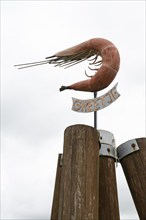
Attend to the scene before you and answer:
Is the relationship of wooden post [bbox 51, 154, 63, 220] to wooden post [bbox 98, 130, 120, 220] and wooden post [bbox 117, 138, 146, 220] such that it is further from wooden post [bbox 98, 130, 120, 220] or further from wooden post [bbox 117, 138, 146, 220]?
wooden post [bbox 117, 138, 146, 220]

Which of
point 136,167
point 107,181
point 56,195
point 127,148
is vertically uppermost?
point 127,148

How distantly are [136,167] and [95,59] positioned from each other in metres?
1.51

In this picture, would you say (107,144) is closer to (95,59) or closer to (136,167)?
(136,167)

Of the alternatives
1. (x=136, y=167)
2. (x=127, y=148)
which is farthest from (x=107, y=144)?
(x=136, y=167)

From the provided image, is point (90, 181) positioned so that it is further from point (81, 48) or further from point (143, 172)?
point (81, 48)

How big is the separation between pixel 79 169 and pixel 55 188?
101 cm

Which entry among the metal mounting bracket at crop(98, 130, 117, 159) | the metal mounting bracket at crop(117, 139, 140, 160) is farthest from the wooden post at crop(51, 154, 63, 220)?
the metal mounting bracket at crop(117, 139, 140, 160)

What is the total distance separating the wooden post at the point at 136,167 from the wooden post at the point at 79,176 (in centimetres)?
54

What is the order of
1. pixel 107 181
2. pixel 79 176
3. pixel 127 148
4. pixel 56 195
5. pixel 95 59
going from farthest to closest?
pixel 95 59
pixel 56 195
pixel 127 148
pixel 107 181
pixel 79 176

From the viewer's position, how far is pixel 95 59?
3391mm

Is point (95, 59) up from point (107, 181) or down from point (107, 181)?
up

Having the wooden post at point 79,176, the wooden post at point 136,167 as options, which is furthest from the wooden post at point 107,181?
the wooden post at point 79,176

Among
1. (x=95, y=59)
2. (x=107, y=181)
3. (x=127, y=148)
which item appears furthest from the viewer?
(x=95, y=59)

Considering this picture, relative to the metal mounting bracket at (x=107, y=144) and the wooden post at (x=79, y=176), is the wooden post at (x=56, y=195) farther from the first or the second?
the wooden post at (x=79, y=176)
